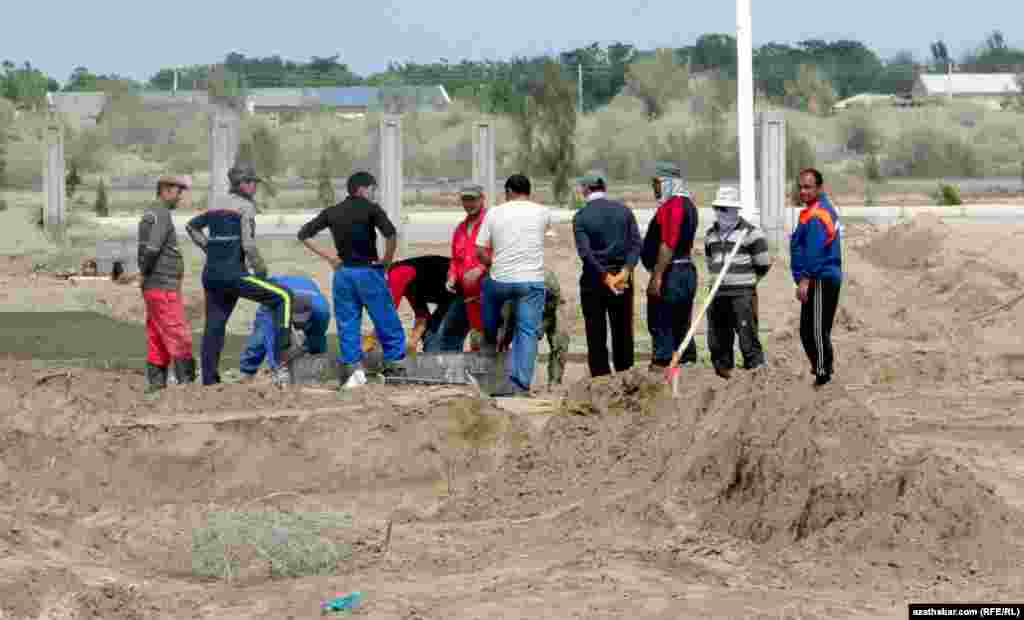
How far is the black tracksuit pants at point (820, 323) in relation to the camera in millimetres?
13453

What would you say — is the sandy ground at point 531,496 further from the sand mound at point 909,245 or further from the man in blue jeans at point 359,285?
the sand mound at point 909,245

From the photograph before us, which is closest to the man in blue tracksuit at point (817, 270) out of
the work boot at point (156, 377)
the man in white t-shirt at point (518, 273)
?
the man in white t-shirt at point (518, 273)

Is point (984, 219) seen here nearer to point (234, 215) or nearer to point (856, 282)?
point (856, 282)

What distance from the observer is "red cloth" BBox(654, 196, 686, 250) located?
13477 millimetres

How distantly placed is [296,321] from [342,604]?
601cm

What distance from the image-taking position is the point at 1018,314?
18969 mm

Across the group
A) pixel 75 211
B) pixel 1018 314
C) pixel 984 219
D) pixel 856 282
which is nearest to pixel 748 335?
pixel 1018 314

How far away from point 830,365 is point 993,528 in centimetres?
489

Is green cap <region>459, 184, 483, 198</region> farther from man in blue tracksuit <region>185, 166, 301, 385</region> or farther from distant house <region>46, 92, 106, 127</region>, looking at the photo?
distant house <region>46, 92, 106, 127</region>

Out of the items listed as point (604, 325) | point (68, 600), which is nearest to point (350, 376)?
point (604, 325)

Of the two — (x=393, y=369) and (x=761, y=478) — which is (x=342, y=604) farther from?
(x=393, y=369)

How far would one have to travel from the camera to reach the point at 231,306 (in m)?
13.3

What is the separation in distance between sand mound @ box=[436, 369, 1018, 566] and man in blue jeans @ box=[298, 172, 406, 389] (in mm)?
2118

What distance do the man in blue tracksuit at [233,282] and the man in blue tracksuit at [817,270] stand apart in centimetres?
343
